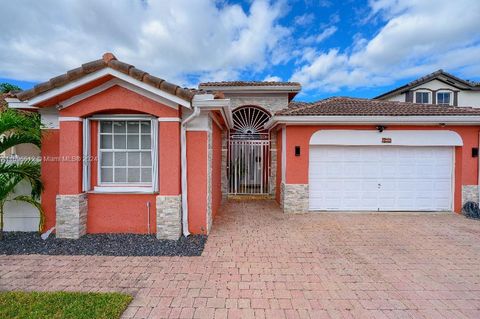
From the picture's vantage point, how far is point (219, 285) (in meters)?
4.69

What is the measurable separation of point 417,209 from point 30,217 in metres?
14.7

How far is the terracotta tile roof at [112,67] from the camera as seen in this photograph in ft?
21.5

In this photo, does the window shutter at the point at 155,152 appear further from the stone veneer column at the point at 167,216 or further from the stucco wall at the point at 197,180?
the stucco wall at the point at 197,180

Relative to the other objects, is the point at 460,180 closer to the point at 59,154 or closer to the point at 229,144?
the point at 229,144

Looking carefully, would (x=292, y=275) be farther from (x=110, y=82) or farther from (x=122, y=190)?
(x=110, y=82)

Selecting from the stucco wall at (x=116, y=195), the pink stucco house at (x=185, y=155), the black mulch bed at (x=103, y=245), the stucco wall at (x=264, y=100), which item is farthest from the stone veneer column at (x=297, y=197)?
the stucco wall at (x=264, y=100)

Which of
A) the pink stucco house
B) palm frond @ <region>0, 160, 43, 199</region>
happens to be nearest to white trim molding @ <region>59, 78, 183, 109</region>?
the pink stucco house

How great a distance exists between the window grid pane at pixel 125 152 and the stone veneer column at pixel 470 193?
12.7 meters

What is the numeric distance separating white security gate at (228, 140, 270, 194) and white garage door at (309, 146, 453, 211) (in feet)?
12.2

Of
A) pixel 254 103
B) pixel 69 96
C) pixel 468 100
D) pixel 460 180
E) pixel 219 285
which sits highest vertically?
pixel 468 100

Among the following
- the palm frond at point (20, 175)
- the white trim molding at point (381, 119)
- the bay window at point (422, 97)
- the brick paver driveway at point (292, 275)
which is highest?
the bay window at point (422, 97)

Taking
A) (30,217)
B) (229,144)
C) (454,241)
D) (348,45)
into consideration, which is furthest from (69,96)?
(348,45)

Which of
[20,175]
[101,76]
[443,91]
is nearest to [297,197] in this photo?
[101,76]

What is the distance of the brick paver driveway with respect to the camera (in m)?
4.02
